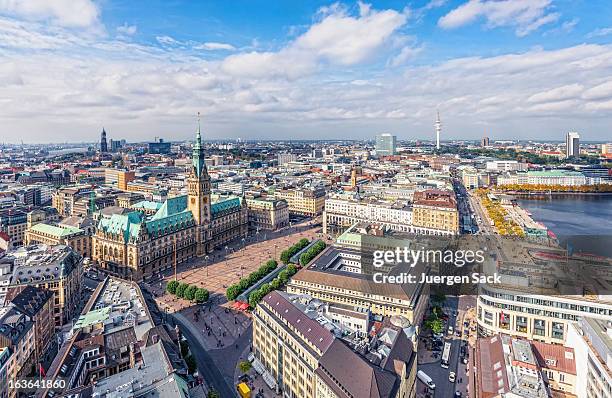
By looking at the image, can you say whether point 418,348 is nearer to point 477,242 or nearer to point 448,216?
point 477,242

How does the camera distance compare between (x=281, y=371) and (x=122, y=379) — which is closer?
(x=122, y=379)

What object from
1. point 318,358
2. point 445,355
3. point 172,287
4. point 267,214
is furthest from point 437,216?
point 318,358

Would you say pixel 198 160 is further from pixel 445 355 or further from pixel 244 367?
pixel 445 355

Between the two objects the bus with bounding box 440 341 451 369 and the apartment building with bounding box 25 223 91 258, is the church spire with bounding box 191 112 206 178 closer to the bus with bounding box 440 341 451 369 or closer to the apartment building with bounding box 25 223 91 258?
the apartment building with bounding box 25 223 91 258

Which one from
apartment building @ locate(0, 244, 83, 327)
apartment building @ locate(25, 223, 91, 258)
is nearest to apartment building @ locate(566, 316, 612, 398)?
apartment building @ locate(0, 244, 83, 327)

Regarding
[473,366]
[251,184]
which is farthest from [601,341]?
[251,184]
